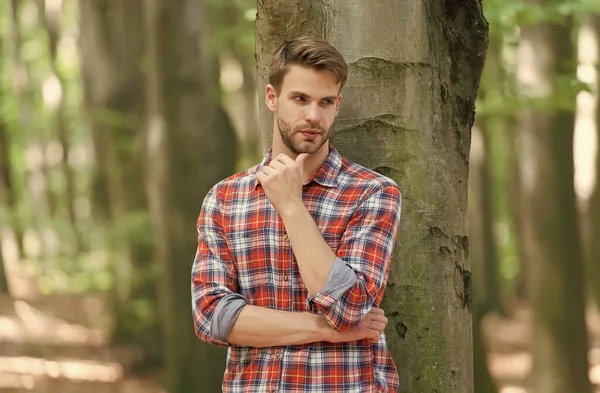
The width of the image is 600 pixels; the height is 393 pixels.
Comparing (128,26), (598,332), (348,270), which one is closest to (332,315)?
(348,270)

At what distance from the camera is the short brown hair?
3172mm

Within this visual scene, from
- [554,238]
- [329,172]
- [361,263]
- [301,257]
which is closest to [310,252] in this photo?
[301,257]

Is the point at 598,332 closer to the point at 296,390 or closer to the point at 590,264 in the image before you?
the point at 590,264

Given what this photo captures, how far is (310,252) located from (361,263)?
190mm

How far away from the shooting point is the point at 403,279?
3711 mm

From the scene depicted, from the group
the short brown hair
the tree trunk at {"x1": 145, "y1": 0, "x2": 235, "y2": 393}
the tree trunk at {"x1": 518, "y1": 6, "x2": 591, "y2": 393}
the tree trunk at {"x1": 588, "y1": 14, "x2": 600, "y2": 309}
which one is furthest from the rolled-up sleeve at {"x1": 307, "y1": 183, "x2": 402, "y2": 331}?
the tree trunk at {"x1": 588, "y1": 14, "x2": 600, "y2": 309}

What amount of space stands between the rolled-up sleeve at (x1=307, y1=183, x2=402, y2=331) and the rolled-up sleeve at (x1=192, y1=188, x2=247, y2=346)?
29 cm

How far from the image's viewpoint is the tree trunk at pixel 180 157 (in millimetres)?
10414

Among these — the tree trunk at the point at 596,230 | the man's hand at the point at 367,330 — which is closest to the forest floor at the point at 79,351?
the tree trunk at the point at 596,230

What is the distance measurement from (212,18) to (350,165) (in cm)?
1439

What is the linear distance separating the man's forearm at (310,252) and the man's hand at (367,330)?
0.63 feet

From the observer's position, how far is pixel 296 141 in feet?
10.5

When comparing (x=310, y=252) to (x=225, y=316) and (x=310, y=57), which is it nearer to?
(x=225, y=316)

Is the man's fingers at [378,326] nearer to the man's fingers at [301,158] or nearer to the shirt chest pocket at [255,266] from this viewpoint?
the shirt chest pocket at [255,266]
